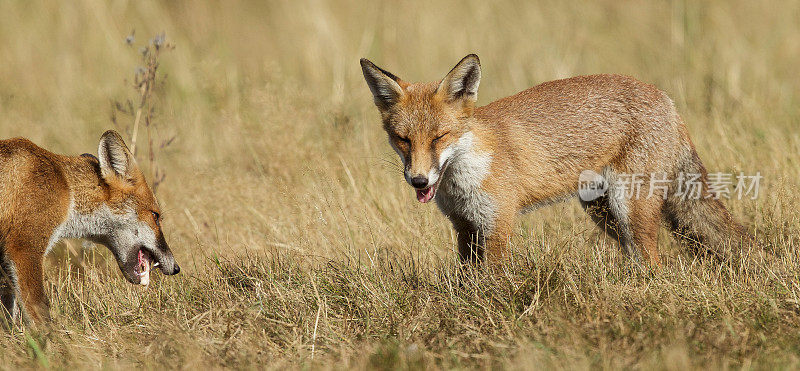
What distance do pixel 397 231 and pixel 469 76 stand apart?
4.40 ft

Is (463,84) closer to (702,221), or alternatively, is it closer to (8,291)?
(702,221)

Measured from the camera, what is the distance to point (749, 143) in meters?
6.33

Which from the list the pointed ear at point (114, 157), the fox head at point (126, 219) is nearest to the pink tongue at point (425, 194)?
the fox head at point (126, 219)

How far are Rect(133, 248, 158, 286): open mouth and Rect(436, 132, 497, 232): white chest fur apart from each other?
192 centimetres

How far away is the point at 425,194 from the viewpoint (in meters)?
4.38

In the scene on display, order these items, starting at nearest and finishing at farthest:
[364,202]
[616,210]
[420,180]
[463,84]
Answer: [420,180]
[463,84]
[616,210]
[364,202]

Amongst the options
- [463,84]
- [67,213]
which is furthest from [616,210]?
[67,213]

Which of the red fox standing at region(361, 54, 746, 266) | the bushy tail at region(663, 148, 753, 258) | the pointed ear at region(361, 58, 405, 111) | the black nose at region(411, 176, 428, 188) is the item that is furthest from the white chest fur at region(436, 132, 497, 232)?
the bushy tail at region(663, 148, 753, 258)

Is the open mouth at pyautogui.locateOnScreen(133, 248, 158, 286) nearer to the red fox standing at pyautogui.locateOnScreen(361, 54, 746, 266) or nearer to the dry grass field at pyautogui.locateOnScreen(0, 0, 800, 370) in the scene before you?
the dry grass field at pyautogui.locateOnScreen(0, 0, 800, 370)

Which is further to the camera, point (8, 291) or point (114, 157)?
point (114, 157)

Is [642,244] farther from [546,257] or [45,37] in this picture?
[45,37]

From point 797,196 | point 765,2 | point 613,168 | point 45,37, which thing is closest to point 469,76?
point 613,168

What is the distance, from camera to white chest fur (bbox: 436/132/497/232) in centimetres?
453

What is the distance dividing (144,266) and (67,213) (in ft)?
1.95
